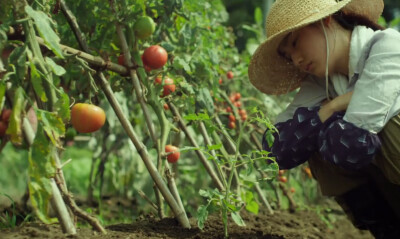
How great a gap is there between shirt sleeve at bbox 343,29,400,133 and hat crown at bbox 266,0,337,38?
247 millimetres

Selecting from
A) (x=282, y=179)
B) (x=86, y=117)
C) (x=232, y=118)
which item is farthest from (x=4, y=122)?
(x=282, y=179)

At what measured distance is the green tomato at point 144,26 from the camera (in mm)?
1777

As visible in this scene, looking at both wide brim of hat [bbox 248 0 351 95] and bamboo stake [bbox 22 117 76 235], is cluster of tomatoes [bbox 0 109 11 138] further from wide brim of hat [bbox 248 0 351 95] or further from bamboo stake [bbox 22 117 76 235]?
wide brim of hat [bbox 248 0 351 95]

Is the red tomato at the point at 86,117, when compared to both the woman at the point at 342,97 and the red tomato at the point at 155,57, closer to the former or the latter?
the red tomato at the point at 155,57

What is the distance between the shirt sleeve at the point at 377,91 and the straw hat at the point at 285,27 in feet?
0.68

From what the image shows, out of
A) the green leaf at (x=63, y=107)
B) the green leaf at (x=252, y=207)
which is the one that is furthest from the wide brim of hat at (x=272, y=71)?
the green leaf at (x=63, y=107)

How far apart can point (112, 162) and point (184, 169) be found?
49 centimetres

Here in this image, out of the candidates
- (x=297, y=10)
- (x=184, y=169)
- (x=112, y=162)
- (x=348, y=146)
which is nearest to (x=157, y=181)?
(x=348, y=146)

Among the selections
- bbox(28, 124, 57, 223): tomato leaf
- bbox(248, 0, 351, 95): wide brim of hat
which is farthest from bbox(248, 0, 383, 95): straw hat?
bbox(28, 124, 57, 223): tomato leaf

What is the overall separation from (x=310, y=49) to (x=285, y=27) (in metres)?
0.12

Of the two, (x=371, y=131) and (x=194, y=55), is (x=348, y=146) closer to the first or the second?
(x=371, y=131)

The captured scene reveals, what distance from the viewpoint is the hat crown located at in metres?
1.70

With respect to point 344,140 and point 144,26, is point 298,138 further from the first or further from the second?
point 144,26

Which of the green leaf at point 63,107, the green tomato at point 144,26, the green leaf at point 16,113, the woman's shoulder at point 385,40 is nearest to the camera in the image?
the green leaf at point 16,113
